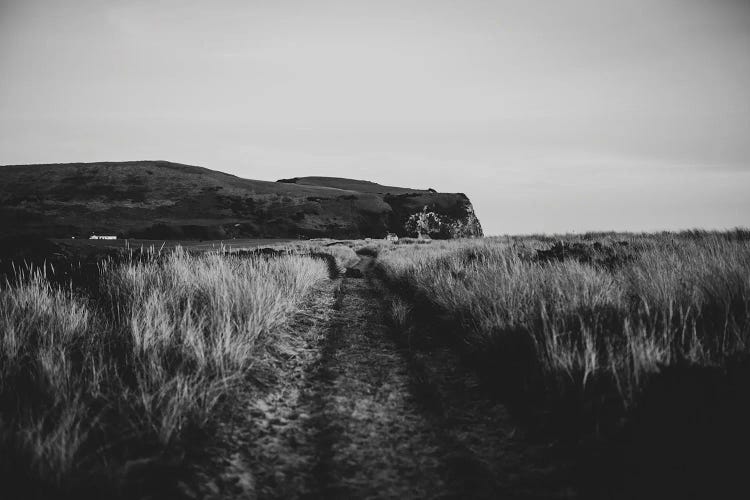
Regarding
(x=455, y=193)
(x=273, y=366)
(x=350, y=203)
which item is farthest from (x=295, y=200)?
(x=273, y=366)

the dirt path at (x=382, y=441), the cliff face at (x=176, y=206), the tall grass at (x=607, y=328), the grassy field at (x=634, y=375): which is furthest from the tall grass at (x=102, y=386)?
the cliff face at (x=176, y=206)

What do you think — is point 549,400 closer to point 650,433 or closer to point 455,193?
point 650,433

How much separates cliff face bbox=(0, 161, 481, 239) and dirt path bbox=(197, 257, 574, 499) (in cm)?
4367

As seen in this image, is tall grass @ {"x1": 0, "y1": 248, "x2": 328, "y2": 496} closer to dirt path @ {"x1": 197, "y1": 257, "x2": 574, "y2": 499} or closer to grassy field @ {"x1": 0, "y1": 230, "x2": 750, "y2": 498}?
grassy field @ {"x1": 0, "y1": 230, "x2": 750, "y2": 498}

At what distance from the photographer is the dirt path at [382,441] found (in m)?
2.04

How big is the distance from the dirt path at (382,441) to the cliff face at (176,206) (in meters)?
43.7

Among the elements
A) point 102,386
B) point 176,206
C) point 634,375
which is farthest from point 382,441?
point 176,206

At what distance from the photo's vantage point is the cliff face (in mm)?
46156

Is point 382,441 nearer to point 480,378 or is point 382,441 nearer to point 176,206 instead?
point 480,378

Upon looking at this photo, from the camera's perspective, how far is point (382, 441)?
257 cm

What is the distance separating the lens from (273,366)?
12.8 ft

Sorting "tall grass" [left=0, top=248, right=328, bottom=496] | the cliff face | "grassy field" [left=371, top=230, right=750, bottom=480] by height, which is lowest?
"tall grass" [left=0, top=248, right=328, bottom=496]

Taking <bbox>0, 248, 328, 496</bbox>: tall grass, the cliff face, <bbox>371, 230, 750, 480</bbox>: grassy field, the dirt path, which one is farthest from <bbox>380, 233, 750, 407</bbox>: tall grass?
the cliff face

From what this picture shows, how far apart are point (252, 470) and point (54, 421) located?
1296mm
